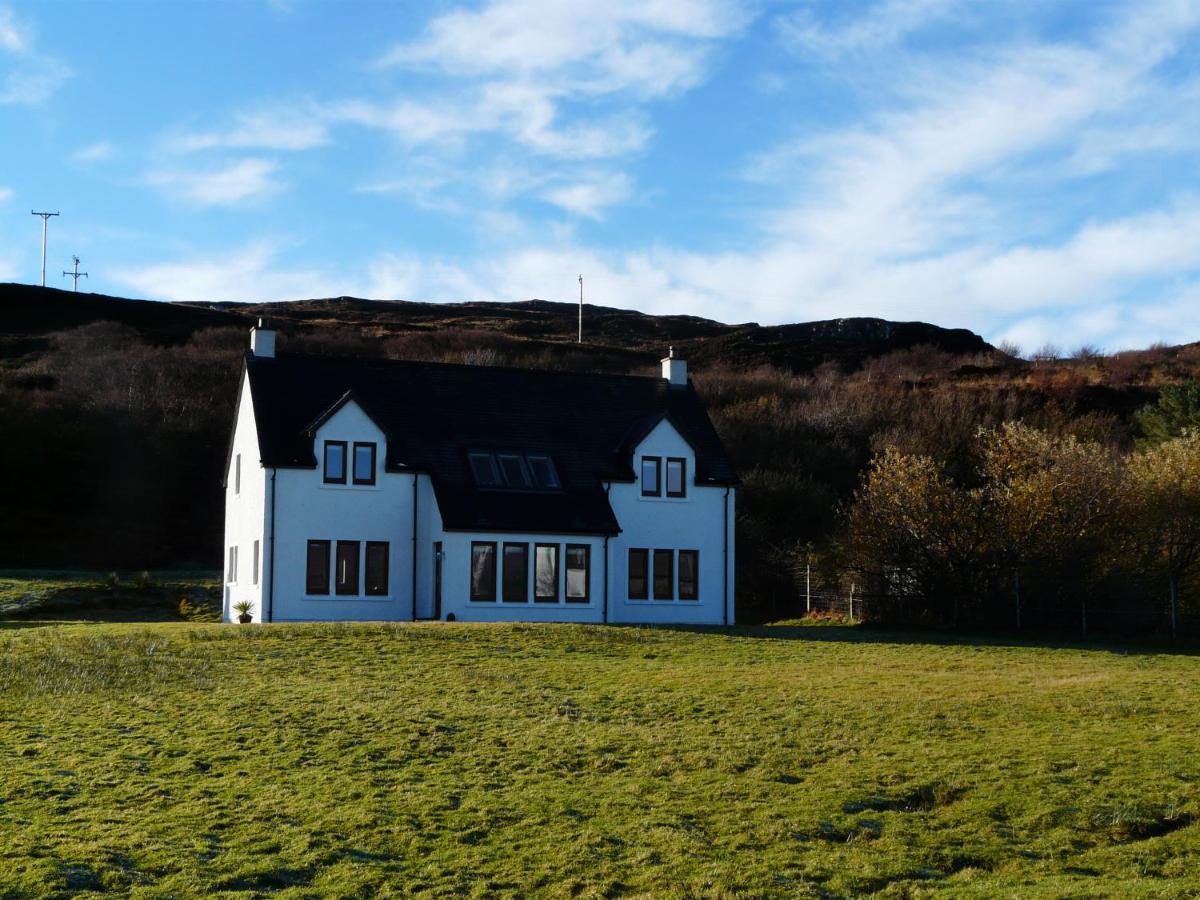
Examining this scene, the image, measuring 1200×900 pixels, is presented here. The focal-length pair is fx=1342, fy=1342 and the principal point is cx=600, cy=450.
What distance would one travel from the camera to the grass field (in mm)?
12641

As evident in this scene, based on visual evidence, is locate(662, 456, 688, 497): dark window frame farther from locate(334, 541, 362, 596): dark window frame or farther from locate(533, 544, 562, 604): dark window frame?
locate(334, 541, 362, 596): dark window frame

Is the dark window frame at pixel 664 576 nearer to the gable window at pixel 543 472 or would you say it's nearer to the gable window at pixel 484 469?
the gable window at pixel 543 472

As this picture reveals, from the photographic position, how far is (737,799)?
15320 millimetres

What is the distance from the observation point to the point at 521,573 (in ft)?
124

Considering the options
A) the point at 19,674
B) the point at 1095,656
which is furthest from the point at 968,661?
the point at 19,674

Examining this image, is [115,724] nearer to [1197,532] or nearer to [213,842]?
[213,842]

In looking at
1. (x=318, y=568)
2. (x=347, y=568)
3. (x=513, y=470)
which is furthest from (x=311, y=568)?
(x=513, y=470)

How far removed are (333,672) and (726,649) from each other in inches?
383

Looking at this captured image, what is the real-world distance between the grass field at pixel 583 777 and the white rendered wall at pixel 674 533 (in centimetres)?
1353

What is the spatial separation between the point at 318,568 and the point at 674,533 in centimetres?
1081

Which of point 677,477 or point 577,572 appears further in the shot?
point 677,477

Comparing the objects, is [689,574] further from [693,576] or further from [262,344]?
[262,344]

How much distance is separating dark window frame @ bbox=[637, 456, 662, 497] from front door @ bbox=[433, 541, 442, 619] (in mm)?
6928

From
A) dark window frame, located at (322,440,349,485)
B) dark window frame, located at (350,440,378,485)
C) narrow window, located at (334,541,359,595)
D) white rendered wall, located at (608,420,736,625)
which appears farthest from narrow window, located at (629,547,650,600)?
dark window frame, located at (322,440,349,485)
